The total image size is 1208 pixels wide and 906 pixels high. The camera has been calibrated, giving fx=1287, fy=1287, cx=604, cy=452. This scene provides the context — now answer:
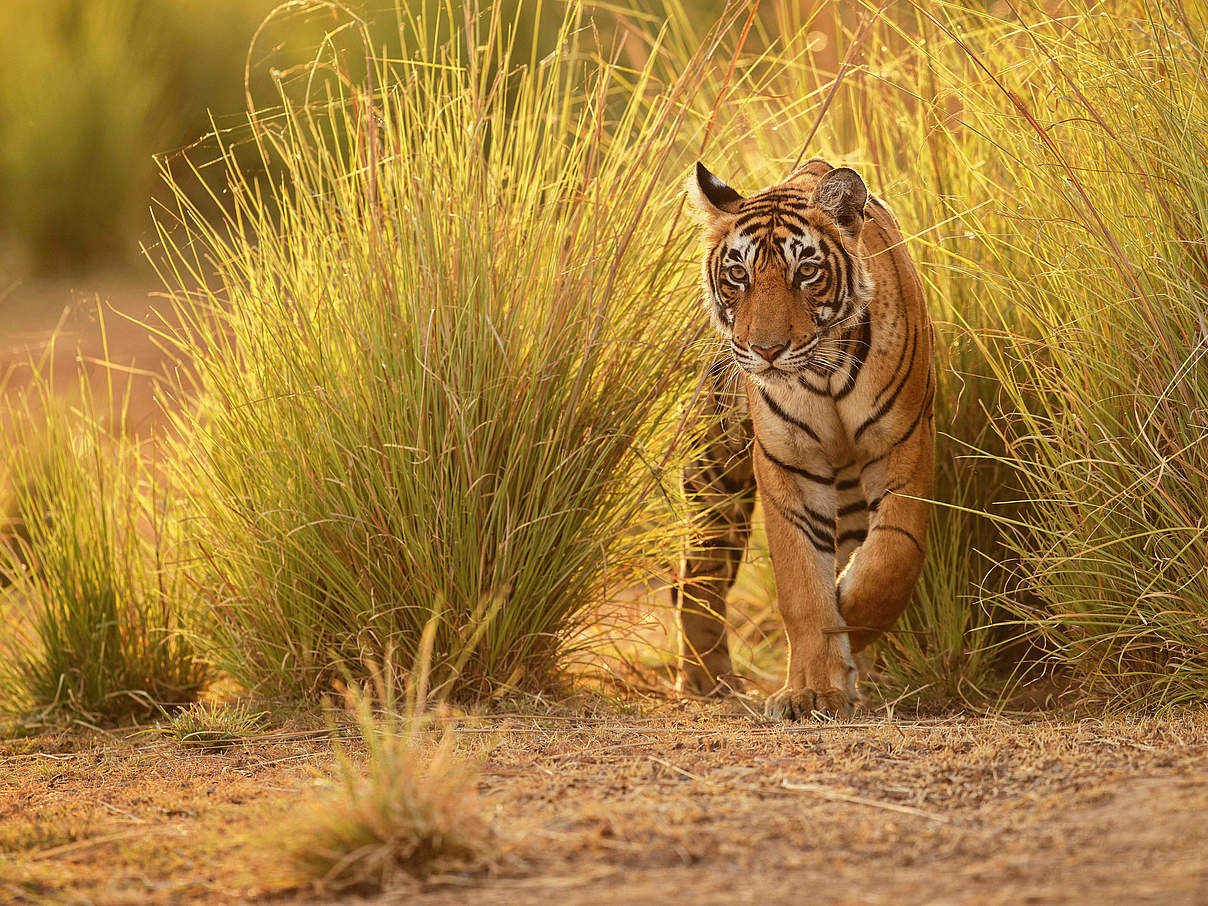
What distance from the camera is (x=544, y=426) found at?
11.2 ft

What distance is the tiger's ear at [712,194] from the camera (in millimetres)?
3496

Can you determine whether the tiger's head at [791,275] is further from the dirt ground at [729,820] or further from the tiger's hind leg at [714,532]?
the dirt ground at [729,820]

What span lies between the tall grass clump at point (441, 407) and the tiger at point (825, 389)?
0.95ft

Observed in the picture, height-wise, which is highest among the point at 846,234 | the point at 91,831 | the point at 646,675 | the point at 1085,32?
the point at 1085,32

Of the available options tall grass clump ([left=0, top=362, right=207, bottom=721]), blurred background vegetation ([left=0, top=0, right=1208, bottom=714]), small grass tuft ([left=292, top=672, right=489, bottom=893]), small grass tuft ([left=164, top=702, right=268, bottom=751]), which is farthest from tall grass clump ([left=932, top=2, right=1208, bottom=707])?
tall grass clump ([left=0, top=362, right=207, bottom=721])

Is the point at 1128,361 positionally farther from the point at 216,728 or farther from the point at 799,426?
the point at 216,728

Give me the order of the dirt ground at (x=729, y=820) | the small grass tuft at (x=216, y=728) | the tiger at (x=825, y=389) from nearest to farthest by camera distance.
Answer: the dirt ground at (x=729, y=820) < the small grass tuft at (x=216, y=728) < the tiger at (x=825, y=389)

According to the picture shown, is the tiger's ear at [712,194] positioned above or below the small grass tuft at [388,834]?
above

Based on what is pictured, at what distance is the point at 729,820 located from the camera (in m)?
2.12

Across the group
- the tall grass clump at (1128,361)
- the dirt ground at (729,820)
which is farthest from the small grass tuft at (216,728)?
the tall grass clump at (1128,361)

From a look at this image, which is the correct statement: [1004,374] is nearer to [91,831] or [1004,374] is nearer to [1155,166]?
[1155,166]

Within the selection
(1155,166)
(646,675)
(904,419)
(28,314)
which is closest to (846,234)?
(904,419)

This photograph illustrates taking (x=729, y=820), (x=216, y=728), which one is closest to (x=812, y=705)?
(x=729, y=820)

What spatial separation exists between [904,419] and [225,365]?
1874 millimetres
